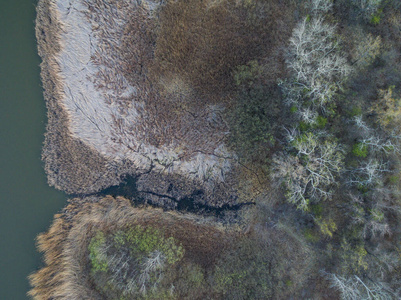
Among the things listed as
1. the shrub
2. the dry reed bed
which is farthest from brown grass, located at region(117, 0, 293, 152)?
the shrub

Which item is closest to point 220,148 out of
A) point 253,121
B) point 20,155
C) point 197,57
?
point 253,121

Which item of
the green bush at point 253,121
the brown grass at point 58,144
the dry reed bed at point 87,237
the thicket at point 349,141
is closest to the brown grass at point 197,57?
the green bush at point 253,121

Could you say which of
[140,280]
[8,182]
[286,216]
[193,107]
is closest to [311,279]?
[286,216]

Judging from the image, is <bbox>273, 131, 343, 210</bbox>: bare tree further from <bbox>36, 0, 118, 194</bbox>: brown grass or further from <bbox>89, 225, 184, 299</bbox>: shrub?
<bbox>36, 0, 118, 194</bbox>: brown grass

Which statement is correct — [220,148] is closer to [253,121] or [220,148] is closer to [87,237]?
[253,121]

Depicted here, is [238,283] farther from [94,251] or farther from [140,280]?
[94,251]
